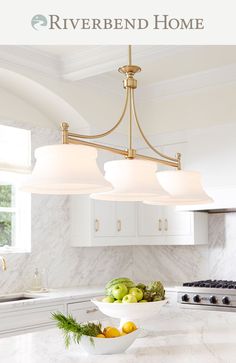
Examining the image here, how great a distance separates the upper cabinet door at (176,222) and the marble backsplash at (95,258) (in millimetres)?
280

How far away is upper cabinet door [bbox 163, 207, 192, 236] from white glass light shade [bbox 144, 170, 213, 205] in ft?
7.33

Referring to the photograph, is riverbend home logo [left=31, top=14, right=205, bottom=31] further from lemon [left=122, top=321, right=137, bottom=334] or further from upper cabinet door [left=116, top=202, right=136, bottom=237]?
upper cabinet door [left=116, top=202, right=136, bottom=237]

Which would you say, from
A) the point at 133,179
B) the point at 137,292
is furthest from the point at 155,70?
the point at 137,292

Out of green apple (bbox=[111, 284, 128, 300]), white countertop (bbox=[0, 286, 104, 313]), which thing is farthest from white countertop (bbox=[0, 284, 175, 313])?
green apple (bbox=[111, 284, 128, 300])

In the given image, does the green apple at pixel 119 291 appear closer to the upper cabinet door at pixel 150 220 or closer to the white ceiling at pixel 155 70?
the white ceiling at pixel 155 70

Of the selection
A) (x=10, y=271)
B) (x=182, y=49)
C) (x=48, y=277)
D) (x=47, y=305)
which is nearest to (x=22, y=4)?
(x=182, y=49)

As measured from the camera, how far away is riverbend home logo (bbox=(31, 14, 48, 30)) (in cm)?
180

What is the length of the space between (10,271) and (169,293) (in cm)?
140

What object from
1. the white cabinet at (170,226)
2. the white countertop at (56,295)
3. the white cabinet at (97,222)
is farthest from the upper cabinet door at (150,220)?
the white countertop at (56,295)

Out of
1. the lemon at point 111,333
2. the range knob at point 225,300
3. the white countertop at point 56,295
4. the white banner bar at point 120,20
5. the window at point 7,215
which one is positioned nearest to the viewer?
Answer: the white banner bar at point 120,20

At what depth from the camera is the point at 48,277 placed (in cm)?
493

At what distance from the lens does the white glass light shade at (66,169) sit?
2.18 m

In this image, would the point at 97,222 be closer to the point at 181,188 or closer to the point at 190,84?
the point at 190,84

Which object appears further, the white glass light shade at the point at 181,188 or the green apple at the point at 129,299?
the white glass light shade at the point at 181,188
